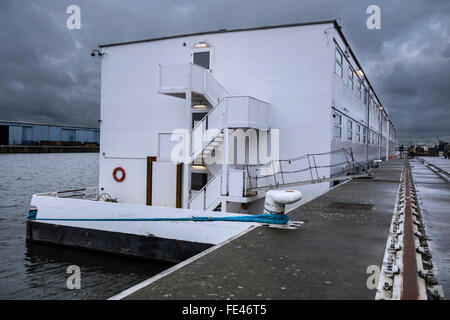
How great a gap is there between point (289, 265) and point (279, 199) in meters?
2.39

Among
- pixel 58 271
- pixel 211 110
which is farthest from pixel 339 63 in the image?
pixel 58 271

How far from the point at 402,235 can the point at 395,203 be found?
15.8ft

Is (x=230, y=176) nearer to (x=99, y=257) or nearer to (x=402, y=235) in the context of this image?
(x=99, y=257)

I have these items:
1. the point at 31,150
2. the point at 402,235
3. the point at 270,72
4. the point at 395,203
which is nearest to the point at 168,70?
the point at 270,72

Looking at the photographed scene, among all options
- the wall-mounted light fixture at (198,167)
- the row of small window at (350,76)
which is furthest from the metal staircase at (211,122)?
the row of small window at (350,76)

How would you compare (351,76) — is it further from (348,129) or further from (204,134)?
(204,134)

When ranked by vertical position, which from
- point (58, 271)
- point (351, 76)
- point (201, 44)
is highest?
point (201, 44)

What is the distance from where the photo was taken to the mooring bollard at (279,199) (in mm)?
7609

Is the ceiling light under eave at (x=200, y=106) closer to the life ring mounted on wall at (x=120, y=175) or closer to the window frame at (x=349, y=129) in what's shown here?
the life ring mounted on wall at (x=120, y=175)

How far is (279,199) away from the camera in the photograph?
7621mm

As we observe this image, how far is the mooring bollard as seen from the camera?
7.61 m

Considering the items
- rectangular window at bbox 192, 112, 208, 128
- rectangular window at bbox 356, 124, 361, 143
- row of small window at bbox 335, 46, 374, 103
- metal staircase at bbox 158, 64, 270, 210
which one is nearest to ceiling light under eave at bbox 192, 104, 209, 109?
rectangular window at bbox 192, 112, 208, 128

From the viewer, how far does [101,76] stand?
22.1 metres

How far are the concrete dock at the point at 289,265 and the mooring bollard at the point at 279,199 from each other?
0.50 metres
